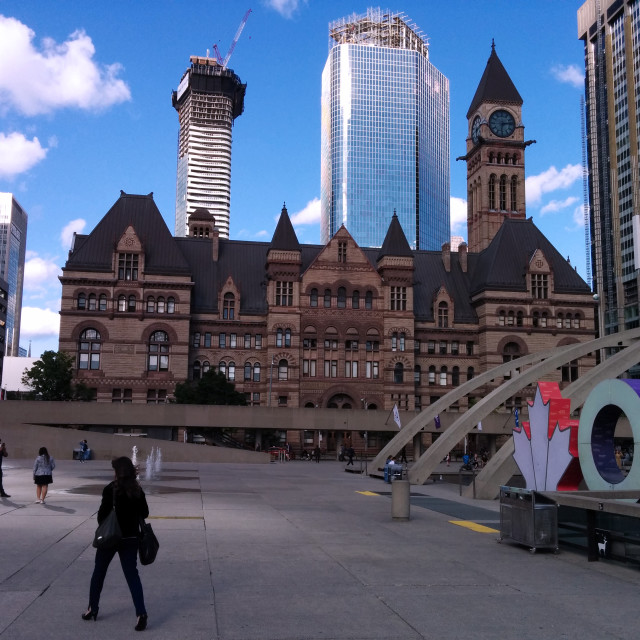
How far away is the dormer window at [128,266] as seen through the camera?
2985 inches

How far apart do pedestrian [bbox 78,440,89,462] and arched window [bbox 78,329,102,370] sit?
23554 mm

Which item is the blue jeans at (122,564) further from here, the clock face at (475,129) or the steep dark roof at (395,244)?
the clock face at (475,129)

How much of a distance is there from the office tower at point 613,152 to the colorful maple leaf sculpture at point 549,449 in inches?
4108

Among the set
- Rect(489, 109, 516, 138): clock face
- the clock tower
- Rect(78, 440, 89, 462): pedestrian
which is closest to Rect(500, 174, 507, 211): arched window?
the clock tower

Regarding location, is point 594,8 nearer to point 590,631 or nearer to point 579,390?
point 579,390

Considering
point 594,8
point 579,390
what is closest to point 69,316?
Result: point 579,390

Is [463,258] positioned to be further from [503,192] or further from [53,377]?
[53,377]

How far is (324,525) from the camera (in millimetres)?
18984

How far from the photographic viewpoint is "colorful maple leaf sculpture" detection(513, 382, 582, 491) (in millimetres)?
20281

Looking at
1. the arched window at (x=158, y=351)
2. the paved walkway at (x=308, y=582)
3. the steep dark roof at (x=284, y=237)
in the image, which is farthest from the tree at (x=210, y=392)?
the paved walkway at (x=308, y=582)

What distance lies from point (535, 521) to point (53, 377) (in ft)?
194

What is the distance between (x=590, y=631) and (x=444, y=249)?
272 feet

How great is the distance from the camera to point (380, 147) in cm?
18162

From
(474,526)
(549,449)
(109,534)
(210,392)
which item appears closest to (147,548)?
(109,534)
